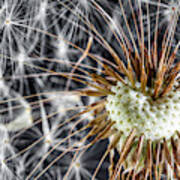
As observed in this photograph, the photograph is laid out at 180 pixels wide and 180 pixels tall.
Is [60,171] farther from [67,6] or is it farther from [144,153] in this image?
[67,6]

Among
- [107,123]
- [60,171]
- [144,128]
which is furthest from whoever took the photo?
[60,171]

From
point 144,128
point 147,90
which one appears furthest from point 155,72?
point 144,128

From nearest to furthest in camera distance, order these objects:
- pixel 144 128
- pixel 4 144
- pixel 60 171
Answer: pixel 144 128, pixel 4 144, pixel 60 171

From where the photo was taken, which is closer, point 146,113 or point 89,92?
point 146,113

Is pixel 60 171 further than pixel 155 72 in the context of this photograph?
Yes
